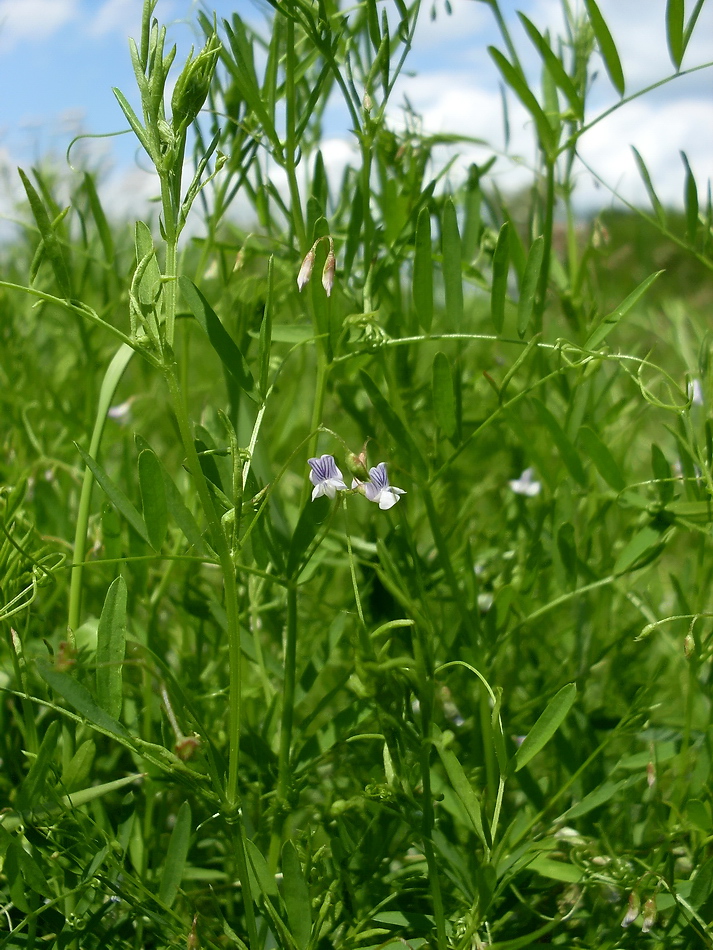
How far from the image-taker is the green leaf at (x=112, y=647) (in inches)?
23.9

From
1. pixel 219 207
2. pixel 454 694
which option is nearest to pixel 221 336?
pixel 219 207

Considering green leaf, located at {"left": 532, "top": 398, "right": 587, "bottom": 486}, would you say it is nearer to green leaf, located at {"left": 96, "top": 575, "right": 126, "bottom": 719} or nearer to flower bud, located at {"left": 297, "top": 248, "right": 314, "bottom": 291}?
flower bud, located at {"left": 297, "top": 248, "right": 314, "bottom": 291}

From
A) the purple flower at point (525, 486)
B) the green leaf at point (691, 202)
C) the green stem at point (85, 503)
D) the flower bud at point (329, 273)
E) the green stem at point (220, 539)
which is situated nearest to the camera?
the green stem at point (220, 539)

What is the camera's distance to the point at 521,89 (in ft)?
2.67

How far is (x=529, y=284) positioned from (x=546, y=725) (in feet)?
1.15

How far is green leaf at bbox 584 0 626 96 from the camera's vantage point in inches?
29.9

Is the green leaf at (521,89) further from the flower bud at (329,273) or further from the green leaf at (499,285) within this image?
the flower bud at (329,273)

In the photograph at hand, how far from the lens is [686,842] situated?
819mm

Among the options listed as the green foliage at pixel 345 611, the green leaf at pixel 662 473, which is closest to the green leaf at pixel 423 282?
the green foliage at pixel 345 611

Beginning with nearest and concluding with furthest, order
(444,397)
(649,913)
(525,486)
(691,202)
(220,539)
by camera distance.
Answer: (220,539) → (649,913) → (444,397) → (691,202) → (525,486)

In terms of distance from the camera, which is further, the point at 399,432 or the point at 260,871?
the point at 399,432

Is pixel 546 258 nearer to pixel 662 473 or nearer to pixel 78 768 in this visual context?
pixel 662 473

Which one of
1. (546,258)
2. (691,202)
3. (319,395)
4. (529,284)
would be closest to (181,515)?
(319,395)

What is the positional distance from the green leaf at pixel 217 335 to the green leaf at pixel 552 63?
384 millimetres
